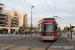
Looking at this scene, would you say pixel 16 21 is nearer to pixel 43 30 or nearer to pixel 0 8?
pixel 0 8

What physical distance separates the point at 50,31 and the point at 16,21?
83.3 m

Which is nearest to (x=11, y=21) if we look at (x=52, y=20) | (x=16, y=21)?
(x=16, y=21)

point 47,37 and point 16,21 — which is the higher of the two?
point 16,21

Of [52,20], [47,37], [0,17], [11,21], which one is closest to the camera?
[47,37]

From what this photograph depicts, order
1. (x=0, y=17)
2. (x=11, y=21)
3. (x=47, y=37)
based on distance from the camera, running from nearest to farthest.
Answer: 1. (x=47, y=37)
2. (x=0, y=17)
3. (x=11, y=21)

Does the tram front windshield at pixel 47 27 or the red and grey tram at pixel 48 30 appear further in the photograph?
the tram front windshield at pixel 47 27

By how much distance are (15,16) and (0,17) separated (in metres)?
22.2

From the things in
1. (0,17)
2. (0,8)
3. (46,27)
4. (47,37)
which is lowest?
(47,37)

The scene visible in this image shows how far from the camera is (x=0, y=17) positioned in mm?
76000

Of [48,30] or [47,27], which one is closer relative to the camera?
[48,30]

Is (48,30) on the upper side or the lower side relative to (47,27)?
lower

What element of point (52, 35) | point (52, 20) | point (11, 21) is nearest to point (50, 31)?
point (52, 35)

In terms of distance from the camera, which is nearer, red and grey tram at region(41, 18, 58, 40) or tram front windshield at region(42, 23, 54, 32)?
red and grey tram at region(41, 18, 58, 40)

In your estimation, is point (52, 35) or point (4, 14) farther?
point (4, 14)
